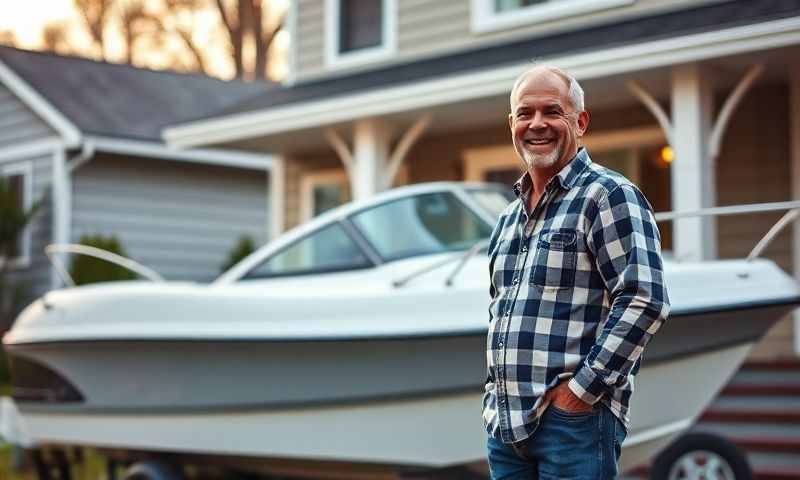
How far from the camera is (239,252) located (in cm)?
1599

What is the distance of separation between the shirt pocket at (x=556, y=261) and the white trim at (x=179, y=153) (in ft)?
39.6

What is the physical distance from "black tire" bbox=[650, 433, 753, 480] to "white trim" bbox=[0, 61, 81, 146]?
10.6m

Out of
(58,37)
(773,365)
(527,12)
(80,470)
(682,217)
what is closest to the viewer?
(682,217)

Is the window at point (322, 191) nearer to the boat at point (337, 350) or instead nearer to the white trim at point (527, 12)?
the white trim at point (527, 12)

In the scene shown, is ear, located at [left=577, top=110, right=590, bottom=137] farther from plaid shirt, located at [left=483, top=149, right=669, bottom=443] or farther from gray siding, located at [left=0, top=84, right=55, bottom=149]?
gray siding, located at [left=0, top=84, right=55, bottom=149]

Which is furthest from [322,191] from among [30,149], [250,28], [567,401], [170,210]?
[250,28]

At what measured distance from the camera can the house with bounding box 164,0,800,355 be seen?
803cm

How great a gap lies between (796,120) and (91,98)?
11.1 m

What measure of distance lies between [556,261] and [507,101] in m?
6.63

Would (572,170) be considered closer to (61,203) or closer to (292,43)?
(292,43)

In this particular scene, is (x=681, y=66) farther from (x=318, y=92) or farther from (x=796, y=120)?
(x=318, y=92)

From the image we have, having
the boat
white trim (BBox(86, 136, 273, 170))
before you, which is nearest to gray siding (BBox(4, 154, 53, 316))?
white trim (BBox(86, 136, 273, 170))

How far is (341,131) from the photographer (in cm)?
1104

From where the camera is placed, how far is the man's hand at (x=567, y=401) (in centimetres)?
279
